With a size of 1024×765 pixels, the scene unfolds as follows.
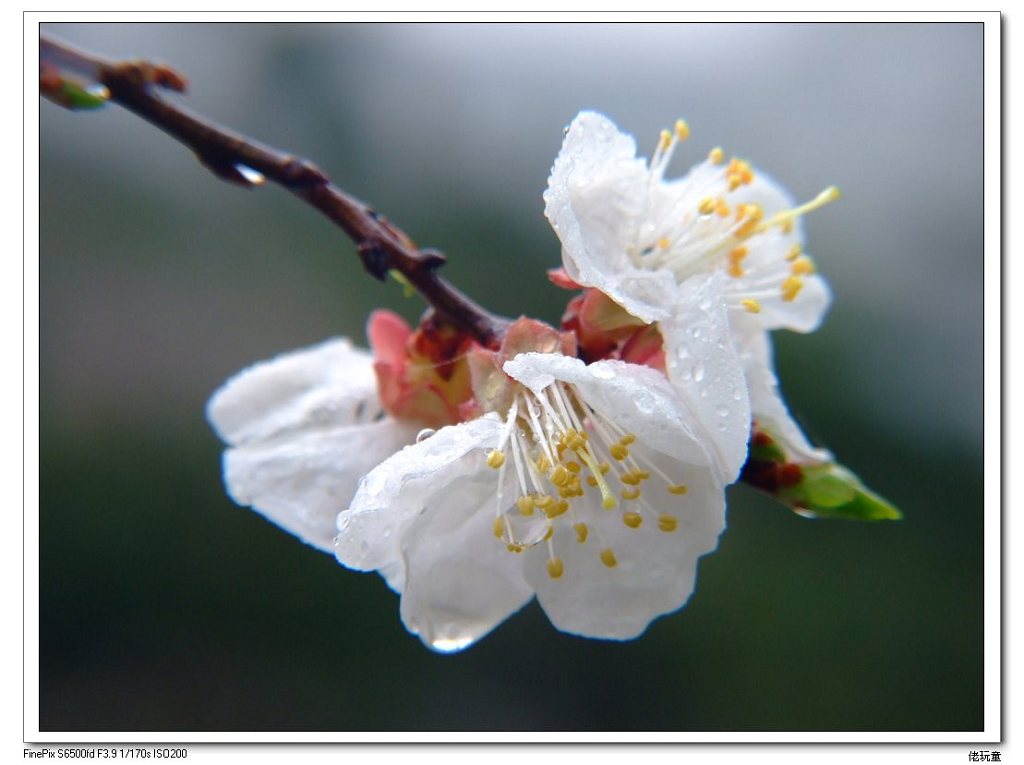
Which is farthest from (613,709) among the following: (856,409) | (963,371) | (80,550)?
(80,550)

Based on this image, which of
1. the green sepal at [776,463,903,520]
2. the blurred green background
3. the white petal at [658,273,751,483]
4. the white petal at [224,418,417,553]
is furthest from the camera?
the blurred green background

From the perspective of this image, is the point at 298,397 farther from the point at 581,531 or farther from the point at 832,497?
the point at 832,497

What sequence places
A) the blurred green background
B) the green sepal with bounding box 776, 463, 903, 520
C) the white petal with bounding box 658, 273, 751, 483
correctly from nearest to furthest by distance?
the white petal with bounding box 658, 273, 751, 483 → the green sepal with bounding box 776, 463, 903, 520 → the blurred green background

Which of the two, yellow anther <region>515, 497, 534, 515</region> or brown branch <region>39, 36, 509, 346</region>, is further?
brown branch <region>39, 36, 509, 346</region>

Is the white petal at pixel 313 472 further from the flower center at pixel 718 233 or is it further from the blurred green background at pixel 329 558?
the blurred green background at pixel 329 558

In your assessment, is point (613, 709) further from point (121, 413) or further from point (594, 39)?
point (594, 39)

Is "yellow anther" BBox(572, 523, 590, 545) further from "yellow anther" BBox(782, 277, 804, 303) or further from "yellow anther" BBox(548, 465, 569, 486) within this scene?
"yellow anther" BBox(782, 277, 804, 303)

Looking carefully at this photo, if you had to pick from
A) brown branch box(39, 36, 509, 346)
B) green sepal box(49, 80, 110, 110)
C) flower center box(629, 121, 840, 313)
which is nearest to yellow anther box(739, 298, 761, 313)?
flower center box(629, 121, 840, 313)
